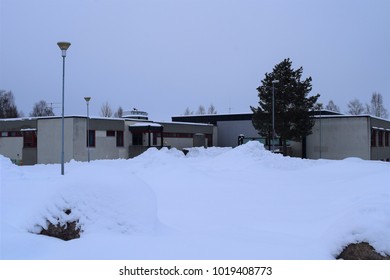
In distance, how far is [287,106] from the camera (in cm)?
4481

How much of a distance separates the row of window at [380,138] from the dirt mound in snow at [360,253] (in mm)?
43354

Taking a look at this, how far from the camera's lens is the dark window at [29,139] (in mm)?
42344

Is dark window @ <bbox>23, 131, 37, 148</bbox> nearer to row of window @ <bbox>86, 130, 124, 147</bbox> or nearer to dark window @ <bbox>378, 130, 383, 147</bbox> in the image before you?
row of window @ <bbox>86, 130, 124, 147</bbox>

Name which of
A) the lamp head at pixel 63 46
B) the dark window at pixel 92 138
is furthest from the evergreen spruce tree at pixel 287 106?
the lamp head at pixel 63 46

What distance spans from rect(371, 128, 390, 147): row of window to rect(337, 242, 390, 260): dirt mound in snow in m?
43.4

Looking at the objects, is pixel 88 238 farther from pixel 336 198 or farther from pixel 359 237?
pixel 336 198

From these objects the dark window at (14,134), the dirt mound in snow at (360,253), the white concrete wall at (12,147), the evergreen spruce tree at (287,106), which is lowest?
the dirt mound in snow at (360,253)

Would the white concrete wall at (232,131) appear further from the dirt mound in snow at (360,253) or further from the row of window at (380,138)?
the dirt mound in snow at (360,253)

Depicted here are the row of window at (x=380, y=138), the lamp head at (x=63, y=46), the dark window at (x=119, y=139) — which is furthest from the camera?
the row of window at (x=380, y=138)

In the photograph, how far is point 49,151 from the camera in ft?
134

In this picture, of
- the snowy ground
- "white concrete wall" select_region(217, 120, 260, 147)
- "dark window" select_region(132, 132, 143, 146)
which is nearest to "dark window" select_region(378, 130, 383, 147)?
"white concrete wall" select_region(217, 120, 260, 147)

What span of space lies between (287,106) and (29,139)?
27991 millimetres

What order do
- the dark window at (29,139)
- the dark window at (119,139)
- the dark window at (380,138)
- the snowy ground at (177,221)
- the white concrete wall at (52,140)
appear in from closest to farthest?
the snowy ground at (177,221), the white concrete wall at (52,140), the dark window at (29,139), the dark window at (119,139), the dark window at (380,138)

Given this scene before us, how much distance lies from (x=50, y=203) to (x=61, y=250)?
155 centimetres
